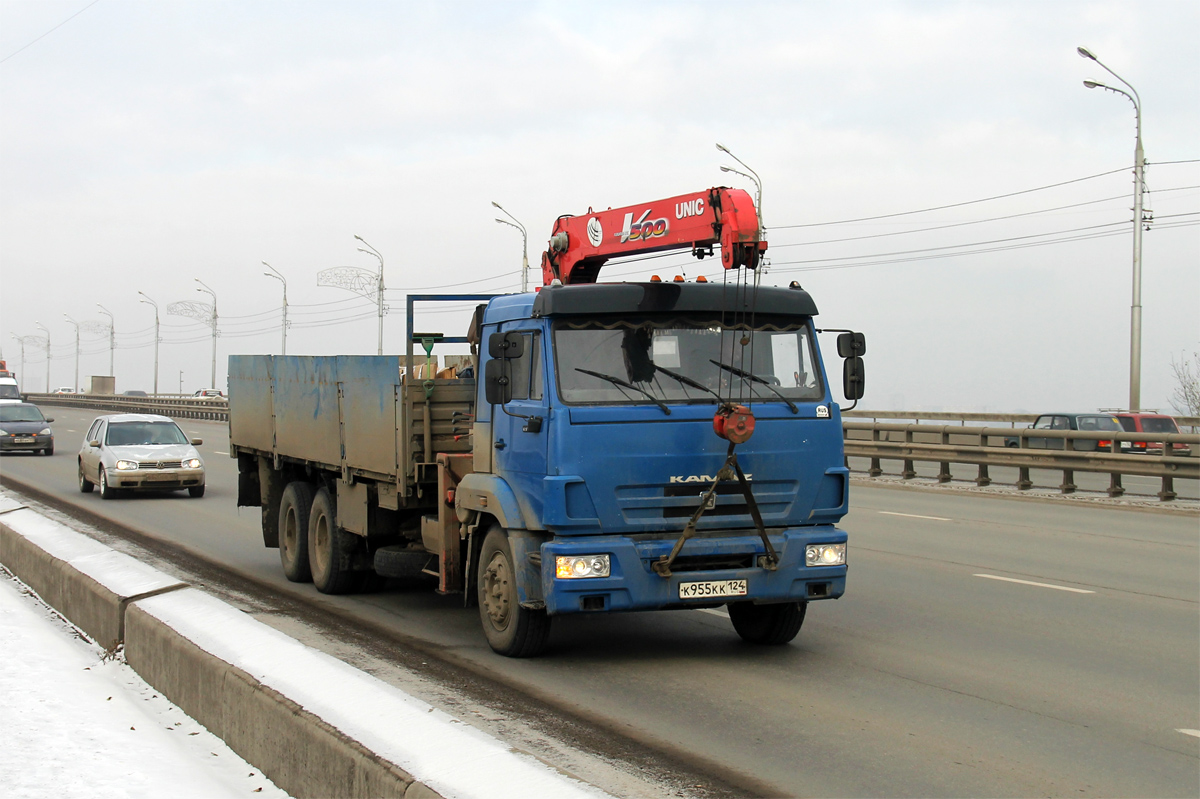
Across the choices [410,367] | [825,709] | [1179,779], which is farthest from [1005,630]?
[410,367]

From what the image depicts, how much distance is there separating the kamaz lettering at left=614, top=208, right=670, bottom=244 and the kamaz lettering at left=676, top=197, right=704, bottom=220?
0.20m

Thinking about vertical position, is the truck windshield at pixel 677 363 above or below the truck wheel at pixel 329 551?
above

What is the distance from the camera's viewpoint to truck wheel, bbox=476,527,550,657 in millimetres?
7652

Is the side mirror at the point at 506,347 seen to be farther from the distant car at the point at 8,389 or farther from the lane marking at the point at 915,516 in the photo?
the distant car at the point at 8,389

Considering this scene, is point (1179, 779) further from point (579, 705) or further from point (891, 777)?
point (579, 705)

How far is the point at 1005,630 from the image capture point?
8922mm

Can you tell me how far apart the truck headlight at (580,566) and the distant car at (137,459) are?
15372mm

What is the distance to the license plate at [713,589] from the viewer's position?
7316 millimetres

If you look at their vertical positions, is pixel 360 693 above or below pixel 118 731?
above

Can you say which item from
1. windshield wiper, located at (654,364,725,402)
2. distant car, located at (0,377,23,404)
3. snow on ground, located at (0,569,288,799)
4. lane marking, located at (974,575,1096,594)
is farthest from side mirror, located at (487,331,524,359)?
distant car, located at (0,377,23,404)

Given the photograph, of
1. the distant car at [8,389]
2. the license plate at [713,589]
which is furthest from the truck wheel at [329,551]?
the distant car at [8,389]

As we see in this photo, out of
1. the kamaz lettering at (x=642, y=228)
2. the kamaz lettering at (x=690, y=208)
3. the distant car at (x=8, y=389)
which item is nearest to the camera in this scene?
the kamaz lettering at (x=690, y=208)

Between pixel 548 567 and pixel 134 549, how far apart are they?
27.1 feet

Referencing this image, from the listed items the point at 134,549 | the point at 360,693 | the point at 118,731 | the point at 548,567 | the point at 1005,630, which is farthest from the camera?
the point at 134,549
